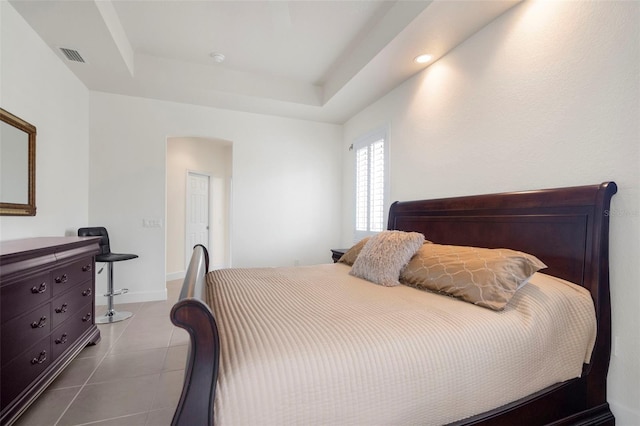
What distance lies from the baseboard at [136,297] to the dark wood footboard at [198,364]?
351cm

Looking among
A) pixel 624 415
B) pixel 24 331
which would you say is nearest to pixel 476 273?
pixel 624 415

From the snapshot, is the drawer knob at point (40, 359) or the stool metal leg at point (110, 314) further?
the stool metal leg at point (110, 314)

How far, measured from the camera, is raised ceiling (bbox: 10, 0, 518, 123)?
2.25 metres

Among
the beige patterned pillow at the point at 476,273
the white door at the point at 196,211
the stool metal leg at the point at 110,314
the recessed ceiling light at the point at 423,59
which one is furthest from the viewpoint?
the white door at the point at 196,211

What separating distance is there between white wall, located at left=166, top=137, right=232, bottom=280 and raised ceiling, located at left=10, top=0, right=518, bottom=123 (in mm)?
1295

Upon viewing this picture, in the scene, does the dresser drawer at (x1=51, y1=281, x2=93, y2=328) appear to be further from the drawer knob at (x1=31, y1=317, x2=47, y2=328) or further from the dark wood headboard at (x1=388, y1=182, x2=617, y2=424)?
the dark wood headboard at (x1=388, y1=182, x2=617, y2=424)

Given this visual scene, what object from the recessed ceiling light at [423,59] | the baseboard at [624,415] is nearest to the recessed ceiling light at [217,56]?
the recessed ceiling light at [423,59]

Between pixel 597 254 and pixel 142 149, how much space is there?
4.57 metres

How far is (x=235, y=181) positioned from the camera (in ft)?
13.6

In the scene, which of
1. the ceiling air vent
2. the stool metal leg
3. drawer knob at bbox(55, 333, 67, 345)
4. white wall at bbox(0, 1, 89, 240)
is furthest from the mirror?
the stool metal leg

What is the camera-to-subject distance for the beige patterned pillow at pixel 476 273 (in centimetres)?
139

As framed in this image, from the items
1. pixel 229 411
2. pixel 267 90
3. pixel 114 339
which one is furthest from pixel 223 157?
pixel 229 411

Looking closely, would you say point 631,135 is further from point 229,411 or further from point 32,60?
point 32,60

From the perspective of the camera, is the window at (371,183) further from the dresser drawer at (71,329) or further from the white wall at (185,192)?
the dresser drawer at (71,329)
